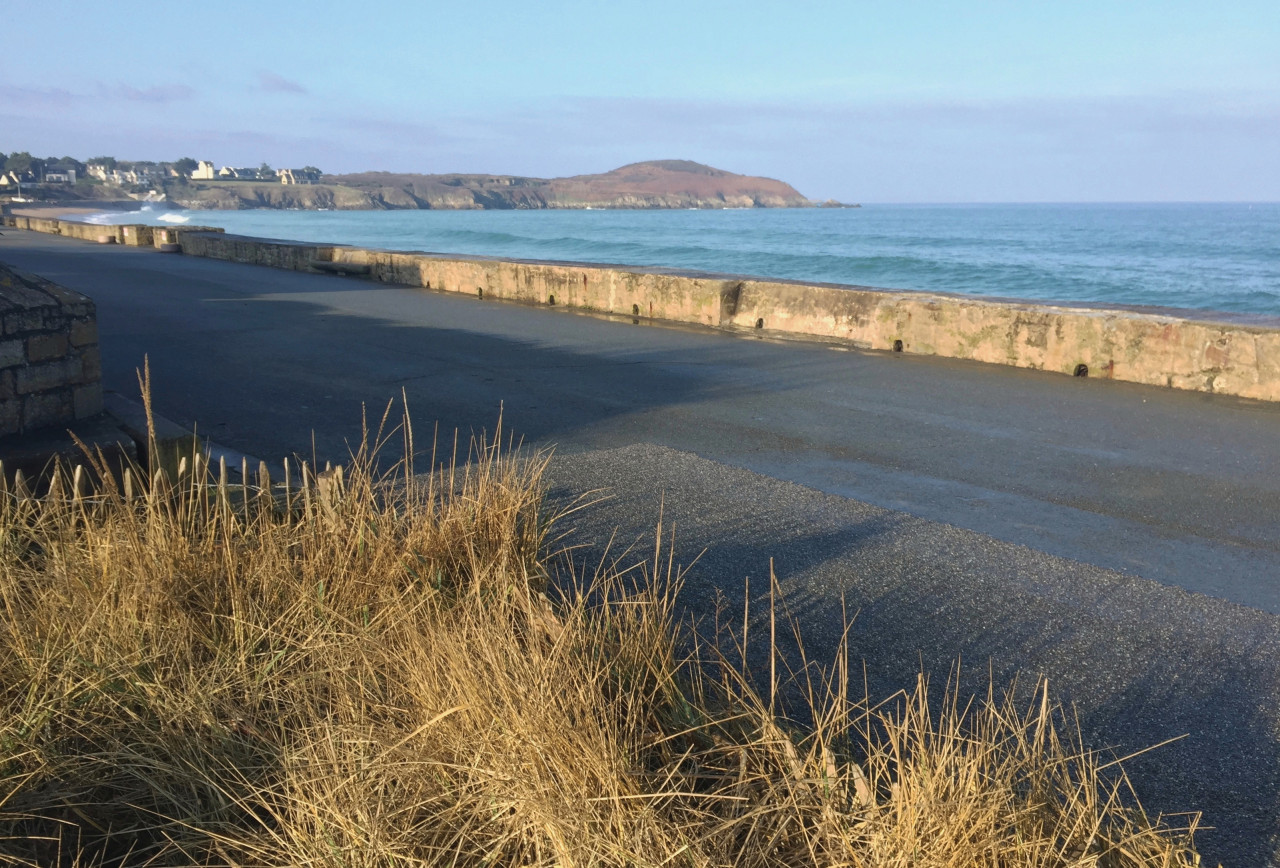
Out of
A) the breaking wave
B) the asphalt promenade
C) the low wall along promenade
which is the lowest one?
the asphalt promenade

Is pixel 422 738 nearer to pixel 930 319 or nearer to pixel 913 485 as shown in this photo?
pixel 913 485

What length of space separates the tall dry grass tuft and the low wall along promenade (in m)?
6.52

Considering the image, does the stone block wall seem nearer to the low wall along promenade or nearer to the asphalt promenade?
the asphalt promenade

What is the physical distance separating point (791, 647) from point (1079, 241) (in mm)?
73032

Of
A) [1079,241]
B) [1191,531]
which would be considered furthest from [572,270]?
[1079,241]

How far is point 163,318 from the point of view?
13094 millimetres

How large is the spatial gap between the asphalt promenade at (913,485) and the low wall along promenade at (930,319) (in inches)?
14.2

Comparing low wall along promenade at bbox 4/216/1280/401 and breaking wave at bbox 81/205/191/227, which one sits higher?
breaking wave at bbox 81/205/191/227

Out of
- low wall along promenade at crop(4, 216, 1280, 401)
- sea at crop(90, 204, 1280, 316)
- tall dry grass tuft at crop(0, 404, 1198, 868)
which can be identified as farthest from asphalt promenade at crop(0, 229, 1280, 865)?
sea at crop(90, 204, 1280, 316)

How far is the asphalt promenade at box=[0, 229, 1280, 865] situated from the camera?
353 centimetres

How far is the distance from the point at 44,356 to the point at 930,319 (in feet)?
26.7

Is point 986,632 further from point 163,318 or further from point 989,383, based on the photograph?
point 163,318

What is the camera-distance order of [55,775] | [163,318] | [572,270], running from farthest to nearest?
[572,270], [163,318], [55,775]

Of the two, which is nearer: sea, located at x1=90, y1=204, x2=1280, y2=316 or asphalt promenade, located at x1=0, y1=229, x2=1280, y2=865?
asphalt promenade, located at x1=0, y1=229, x2=1280, y2=865
